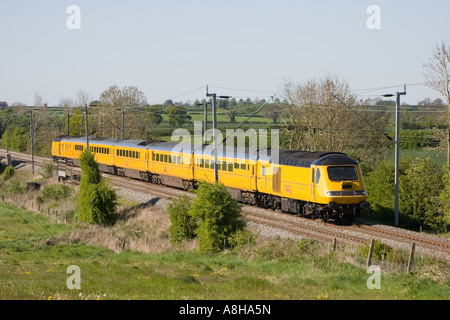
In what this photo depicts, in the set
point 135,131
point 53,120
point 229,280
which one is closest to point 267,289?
point 229,280

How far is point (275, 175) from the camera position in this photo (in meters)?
29.0

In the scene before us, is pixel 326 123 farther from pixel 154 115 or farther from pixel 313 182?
pixel 154 115

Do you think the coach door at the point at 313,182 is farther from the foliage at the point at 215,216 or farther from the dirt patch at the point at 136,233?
the dirt patch at the point at 136,233

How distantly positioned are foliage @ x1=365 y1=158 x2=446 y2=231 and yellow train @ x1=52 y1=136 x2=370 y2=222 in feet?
20.3

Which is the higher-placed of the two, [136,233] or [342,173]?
[342,173]

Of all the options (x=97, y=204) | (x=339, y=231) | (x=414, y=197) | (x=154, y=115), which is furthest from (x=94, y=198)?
(x=154, y=115)

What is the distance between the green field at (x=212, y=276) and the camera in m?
15.0

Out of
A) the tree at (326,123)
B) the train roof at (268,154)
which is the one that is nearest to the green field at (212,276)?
the train roof at (268,154)

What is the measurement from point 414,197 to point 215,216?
43.2ft

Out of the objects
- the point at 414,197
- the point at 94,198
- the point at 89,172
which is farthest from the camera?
the point at 89,172

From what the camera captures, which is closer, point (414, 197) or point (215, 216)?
point (215, 216)

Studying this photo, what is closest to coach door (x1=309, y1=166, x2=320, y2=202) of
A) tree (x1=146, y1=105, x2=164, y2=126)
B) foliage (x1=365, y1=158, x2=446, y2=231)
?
foliage (x1=365, y1=158, x2=446, y2=231)

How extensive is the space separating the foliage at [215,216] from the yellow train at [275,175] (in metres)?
1.56

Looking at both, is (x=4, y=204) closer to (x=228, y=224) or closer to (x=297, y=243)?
(x=228, y=224)
